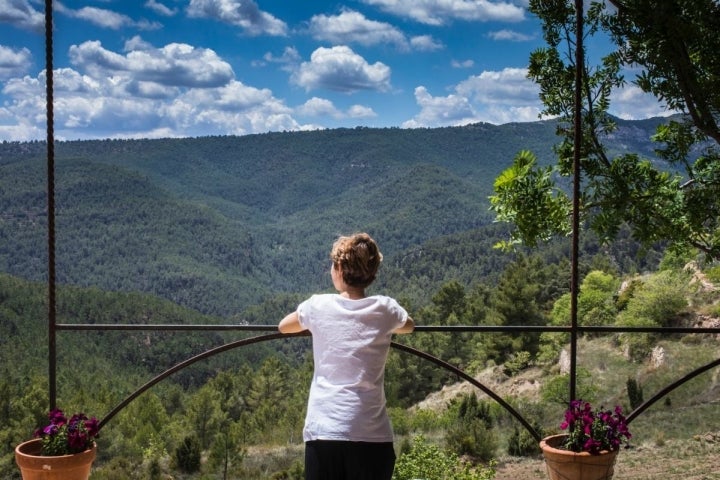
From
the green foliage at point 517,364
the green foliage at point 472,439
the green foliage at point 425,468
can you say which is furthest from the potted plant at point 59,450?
the green foliage at point 517,364

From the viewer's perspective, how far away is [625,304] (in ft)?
83.8

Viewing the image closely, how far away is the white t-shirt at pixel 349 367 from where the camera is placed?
66.3 inches

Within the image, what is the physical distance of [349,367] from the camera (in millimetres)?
1717

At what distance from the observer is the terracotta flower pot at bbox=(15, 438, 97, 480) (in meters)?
2.13

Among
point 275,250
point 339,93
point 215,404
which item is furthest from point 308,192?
point 215,404

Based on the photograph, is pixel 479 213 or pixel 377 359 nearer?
pixel 377 359

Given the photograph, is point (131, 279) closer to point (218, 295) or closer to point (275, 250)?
point (218, 295)

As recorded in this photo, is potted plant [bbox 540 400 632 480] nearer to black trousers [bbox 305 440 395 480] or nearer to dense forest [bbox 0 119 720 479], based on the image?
black trousers [bbox 305 440 395 480]

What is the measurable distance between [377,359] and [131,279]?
94708 millimetres

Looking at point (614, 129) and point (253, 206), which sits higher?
point (614, 129)

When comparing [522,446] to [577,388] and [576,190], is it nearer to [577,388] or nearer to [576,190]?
[577,388]

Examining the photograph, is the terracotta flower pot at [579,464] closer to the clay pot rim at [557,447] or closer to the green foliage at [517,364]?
the clay pot rim at [557,447]

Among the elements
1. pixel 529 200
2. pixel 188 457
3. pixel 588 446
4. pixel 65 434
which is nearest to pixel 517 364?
pixel 188 457

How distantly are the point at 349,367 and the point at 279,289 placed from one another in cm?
10354
